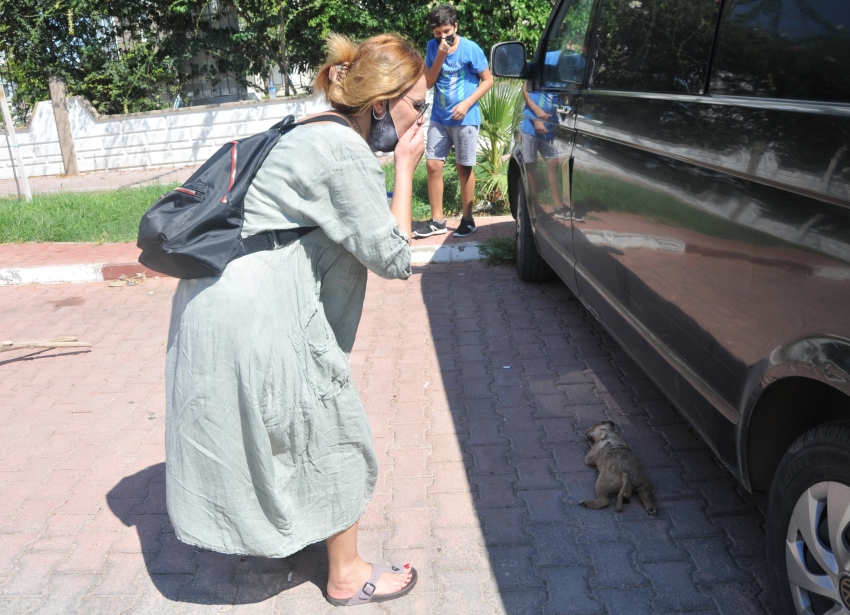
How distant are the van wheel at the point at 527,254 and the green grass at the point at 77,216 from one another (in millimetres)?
4274

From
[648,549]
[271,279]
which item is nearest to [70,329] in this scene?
[271,279]

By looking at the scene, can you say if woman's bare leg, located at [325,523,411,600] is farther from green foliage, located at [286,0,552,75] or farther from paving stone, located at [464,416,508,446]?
green foliage, located at [286,0,552,75]

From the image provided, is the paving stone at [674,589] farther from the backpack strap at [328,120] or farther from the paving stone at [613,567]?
the backpack strap at [328,120]

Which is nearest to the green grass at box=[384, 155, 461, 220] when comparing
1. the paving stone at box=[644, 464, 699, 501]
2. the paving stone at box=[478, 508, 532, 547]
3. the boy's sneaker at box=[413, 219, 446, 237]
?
the boy's sneaker at box=[413, 219, 446, 237]

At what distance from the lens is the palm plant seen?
8.11 meters

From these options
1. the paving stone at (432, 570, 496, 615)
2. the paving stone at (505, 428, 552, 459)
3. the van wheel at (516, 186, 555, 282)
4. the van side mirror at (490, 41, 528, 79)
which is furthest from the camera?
the van wheel at (516, 186, 555, 282)

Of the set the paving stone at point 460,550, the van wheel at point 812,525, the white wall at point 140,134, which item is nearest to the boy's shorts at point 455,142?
the paving stone at point 460,550

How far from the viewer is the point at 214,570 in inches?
112

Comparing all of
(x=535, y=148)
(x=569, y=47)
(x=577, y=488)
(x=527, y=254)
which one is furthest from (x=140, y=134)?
(x=577, y=488)

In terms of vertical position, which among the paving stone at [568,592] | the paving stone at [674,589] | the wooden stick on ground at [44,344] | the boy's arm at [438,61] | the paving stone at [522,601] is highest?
the boy's arm at [438,61]

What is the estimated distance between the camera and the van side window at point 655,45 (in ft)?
8.54

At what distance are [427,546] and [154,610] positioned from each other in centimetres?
98

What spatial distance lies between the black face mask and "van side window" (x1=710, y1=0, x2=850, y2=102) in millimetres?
1032

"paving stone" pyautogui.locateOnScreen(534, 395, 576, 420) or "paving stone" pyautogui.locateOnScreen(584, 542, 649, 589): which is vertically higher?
"paving stone" pyautogui.locateOnScreen(584, 542, 649, 589)
